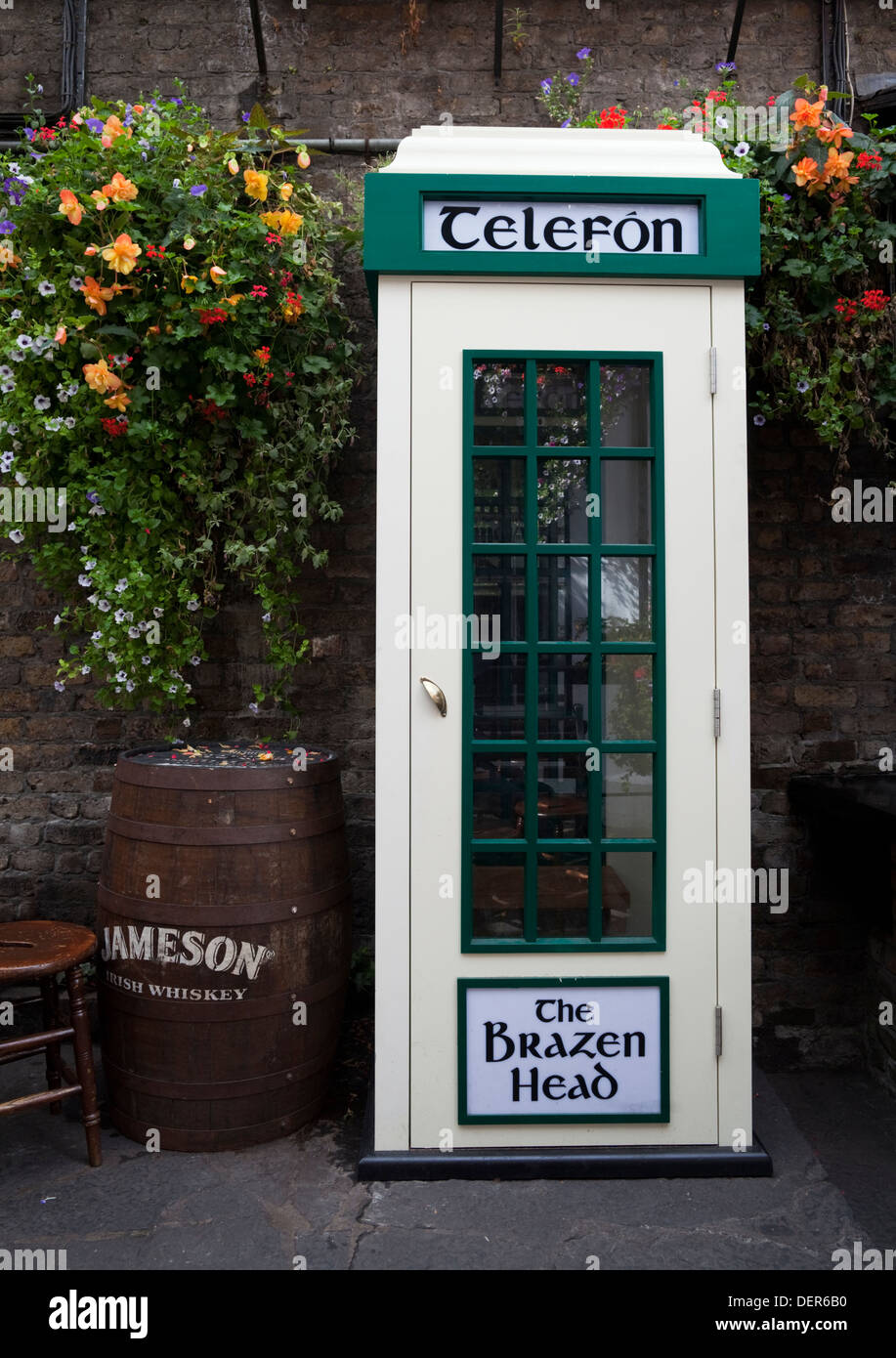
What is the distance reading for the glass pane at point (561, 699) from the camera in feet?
8.71

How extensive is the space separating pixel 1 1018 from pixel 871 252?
4.26 m

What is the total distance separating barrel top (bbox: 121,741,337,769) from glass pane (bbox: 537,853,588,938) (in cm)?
81

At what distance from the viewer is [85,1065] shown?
264cm

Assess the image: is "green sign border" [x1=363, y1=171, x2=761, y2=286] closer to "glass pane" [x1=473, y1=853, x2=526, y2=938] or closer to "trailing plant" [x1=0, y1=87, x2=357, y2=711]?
"trailing plant" [x1=0, y1=87, x2=357, y2=711]

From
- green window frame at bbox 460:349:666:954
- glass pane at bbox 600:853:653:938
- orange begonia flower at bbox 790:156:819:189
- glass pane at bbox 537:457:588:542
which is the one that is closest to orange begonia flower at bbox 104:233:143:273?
green window frame at bbox 460:349:666:954

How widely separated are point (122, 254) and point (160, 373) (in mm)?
383

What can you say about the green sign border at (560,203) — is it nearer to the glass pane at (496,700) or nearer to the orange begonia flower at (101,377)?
the orange begonia flower at (101,377)

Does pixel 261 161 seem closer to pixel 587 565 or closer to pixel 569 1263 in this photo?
pixel 587 565

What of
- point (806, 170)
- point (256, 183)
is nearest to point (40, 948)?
point (256, 183)

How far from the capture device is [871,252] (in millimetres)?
3193

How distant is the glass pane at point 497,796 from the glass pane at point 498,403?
3.11 feet

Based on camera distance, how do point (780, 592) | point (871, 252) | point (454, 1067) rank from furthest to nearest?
point (780, 592)
point (871, 252)
point (454, 1067)

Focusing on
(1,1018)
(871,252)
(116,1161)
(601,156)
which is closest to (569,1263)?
(116,1161)

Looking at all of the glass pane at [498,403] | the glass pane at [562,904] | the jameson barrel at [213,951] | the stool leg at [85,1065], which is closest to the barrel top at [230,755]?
the jameson barrel at [213,951]
